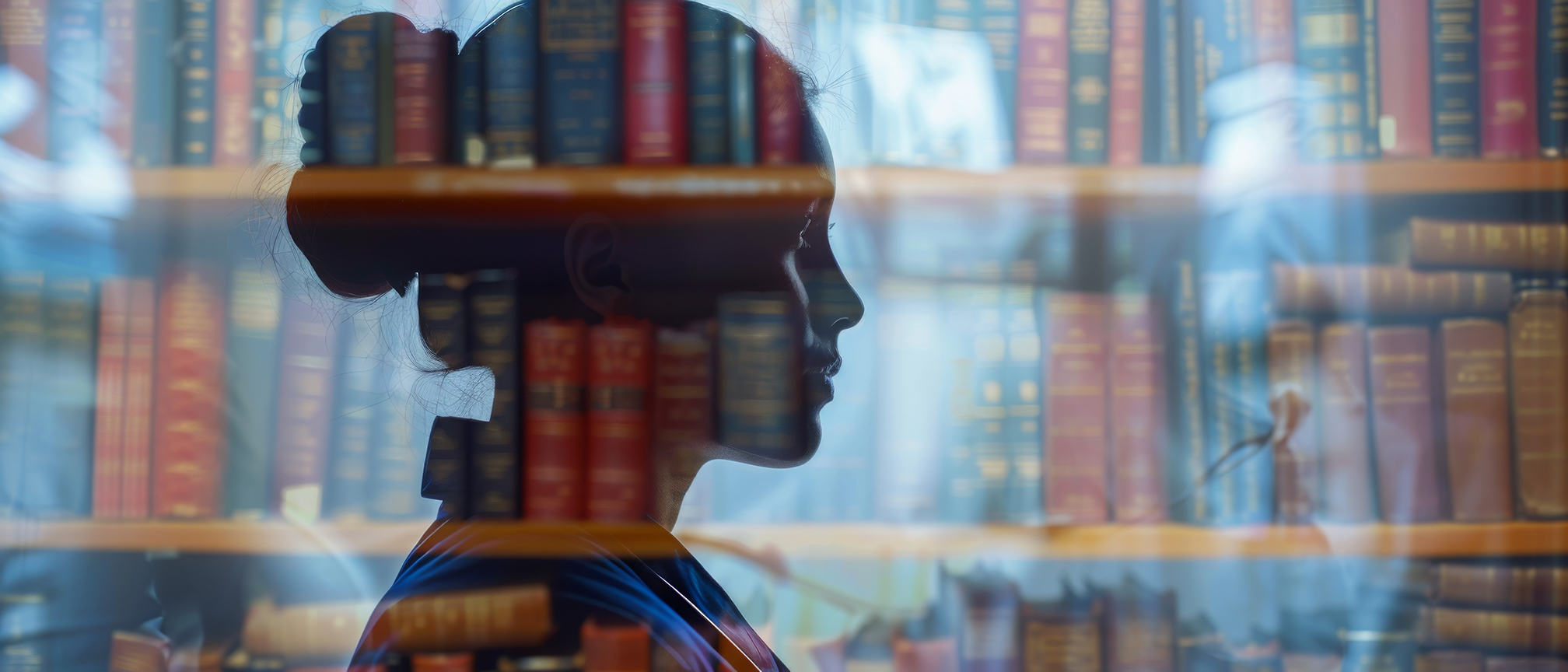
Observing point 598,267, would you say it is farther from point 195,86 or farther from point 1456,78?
point 1456,78

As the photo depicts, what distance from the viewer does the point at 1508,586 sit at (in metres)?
0.59

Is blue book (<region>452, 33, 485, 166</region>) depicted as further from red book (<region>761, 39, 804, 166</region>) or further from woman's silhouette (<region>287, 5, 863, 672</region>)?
red book (<region>761, 39, 804, 166</region>)

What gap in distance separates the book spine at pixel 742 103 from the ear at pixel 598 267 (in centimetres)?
13

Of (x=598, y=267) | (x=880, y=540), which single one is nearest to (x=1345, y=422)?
(x=880, y=540)

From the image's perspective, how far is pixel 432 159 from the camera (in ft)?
1.97

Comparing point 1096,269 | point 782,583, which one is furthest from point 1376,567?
point 782,583

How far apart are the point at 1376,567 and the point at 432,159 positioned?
0.82 metres

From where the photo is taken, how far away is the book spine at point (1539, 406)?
1.91ft

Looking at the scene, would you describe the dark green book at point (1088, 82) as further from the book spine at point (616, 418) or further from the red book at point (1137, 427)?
the book spine at point (616, 418)

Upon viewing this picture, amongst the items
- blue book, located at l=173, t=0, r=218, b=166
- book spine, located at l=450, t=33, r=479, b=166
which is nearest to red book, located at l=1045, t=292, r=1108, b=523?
book spine, located at l=450, t=33, r=479, b=166

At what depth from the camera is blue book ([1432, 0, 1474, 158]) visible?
1.92ft

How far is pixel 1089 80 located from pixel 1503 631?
54 cm

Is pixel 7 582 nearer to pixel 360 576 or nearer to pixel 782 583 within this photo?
pixel 360 576

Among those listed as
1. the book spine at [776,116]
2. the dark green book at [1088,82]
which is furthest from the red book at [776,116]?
the dark green book at [1088,82]
